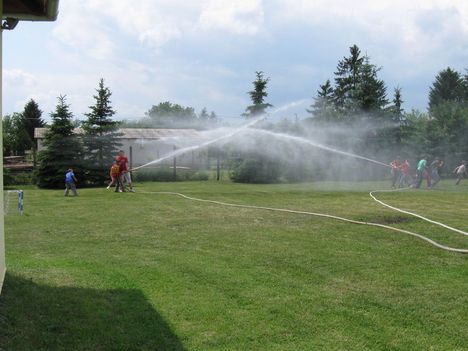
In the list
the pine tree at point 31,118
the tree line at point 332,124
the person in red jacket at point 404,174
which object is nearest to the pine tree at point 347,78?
the tree line at point 332,124

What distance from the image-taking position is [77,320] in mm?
5516

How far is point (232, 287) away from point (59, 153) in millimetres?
26197

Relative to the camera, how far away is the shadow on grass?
192 inches

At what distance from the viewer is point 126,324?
17.9 feet

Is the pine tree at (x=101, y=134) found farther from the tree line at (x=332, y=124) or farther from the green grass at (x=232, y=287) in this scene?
the green grass at (x=232, y=287)

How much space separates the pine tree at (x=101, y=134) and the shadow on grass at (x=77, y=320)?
25.4 metres

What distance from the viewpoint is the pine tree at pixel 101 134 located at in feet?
103

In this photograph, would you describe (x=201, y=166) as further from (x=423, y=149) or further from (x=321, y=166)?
(x=423, y=149)

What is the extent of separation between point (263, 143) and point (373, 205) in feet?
65.0

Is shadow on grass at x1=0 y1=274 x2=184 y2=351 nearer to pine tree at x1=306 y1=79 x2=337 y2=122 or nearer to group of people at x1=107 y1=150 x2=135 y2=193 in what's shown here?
group of people at x1=107 y1=150 x2=135 y2=193

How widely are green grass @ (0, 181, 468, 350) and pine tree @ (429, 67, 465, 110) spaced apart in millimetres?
55674

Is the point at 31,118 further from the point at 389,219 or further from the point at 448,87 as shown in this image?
the point at 389,219

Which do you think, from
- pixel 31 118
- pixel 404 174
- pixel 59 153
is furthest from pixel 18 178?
pixel 31 118

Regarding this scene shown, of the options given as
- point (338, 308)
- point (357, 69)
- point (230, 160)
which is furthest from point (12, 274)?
point (357, 69)
